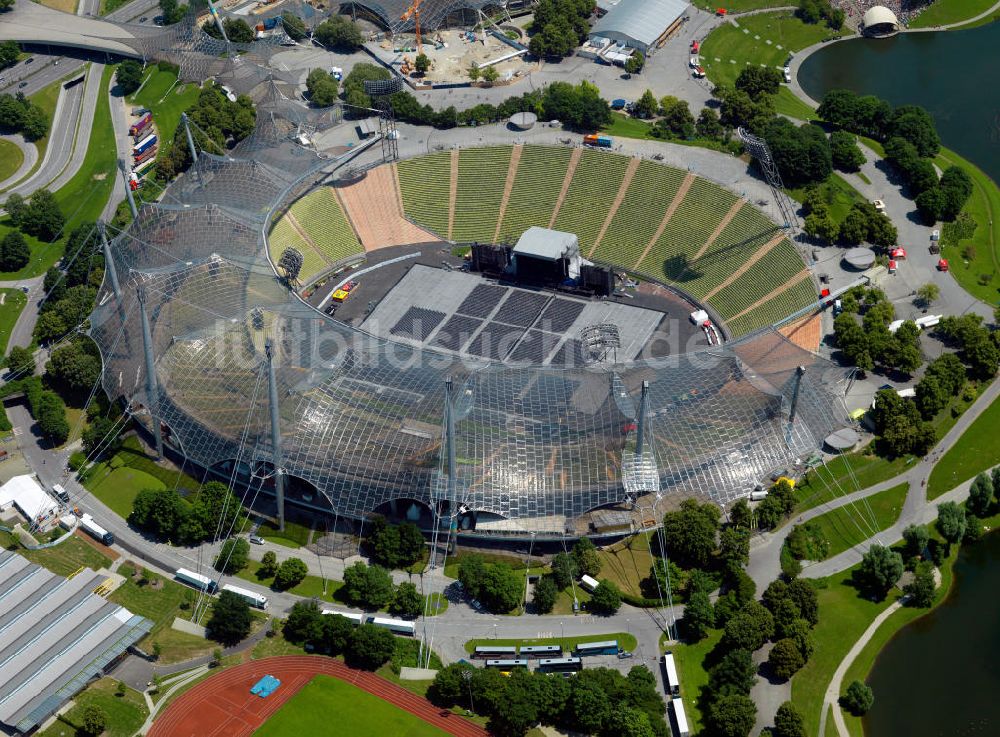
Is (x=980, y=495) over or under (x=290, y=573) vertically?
over

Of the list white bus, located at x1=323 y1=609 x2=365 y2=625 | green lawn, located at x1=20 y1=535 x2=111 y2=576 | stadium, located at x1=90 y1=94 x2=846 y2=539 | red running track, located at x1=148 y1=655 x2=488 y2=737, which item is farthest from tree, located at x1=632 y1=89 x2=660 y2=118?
green lawn, located at x1=20 y1=535 x2=111 y2=576

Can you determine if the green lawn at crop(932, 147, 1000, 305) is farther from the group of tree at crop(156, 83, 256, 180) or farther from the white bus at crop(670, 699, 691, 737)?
the group of tree at crop(156, 83, 256, 180)

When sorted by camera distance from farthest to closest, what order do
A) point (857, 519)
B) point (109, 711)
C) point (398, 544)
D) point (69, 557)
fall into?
point (857, 519) → point (69, 557) → point (398, 544) → point (109, 711)

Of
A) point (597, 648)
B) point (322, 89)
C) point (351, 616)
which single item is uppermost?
point (322, 89)

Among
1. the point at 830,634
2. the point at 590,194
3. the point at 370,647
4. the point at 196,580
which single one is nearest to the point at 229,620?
the point at 196,580

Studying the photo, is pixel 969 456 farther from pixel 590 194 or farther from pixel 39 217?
pixel 39 217

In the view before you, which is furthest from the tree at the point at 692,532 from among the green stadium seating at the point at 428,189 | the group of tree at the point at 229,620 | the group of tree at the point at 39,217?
the group of tree at the point at 39,217

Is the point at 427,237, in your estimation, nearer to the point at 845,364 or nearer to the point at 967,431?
the point at 845,364

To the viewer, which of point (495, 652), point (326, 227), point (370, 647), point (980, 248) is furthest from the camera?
point (326, 227)
